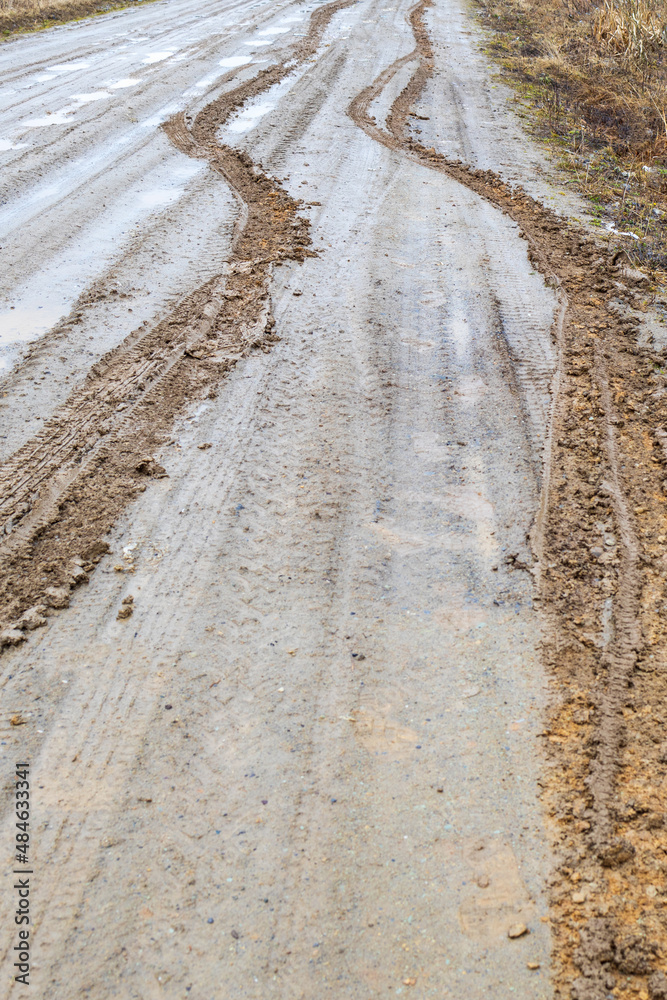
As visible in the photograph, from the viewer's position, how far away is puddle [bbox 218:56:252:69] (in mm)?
11633

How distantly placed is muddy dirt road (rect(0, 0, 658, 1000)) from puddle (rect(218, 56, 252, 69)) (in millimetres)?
5480

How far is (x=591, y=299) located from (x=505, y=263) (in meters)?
0.89

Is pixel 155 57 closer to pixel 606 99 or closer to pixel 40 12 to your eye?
pixel 40 12

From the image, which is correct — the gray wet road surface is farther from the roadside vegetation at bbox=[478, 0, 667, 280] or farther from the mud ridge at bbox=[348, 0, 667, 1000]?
the roadside vegetation at bbox=[478, 0, 667, 280]

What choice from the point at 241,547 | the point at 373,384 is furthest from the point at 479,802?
the point at 373,384

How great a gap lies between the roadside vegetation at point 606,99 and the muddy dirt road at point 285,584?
1.09 m

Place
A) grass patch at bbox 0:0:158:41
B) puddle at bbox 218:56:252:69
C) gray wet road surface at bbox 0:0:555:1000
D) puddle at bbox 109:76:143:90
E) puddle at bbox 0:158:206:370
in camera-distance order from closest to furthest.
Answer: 1. gray wet road surface at bbox 0:0:555:1000
2. puddle at bbox 0:158:206:370
3. puddle at bbox 109:76:143:90
4. puddle at bbox 218:56:252:69
5. grass patch at bbox 0:0:158:41

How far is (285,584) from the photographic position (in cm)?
338

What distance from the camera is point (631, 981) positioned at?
2.14m

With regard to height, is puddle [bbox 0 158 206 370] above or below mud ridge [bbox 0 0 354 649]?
above

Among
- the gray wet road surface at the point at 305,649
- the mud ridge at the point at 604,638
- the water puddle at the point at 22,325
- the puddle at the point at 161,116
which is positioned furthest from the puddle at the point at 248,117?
the mud ridge at the point at 604,638

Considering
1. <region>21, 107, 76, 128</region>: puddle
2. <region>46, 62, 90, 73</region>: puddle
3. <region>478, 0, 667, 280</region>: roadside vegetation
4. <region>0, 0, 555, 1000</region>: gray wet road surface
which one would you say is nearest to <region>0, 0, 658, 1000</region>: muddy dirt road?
<region>0, 0, 555, 1000</region>: gray wet road surface

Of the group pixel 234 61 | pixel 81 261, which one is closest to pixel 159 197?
pixel 81 261

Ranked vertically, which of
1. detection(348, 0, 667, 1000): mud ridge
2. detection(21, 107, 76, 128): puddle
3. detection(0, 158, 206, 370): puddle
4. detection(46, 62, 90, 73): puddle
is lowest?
detection(348, 0, 667, 1000): mud ridge
